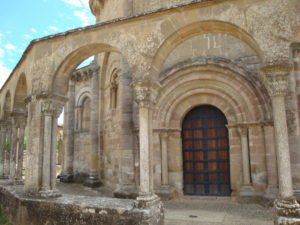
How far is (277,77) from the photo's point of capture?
160 inches

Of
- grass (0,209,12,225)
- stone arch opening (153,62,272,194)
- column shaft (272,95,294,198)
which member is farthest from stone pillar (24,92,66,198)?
column shaft (272,95,294,198)

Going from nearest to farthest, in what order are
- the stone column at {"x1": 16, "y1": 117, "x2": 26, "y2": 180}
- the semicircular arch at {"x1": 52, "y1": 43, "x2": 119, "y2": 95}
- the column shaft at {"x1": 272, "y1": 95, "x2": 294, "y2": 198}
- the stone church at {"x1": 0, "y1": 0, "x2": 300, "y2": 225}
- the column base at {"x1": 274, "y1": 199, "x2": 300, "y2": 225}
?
the column base at {"x1": 274, "y1": 199, "x2": 300, "y2": 225}
the column shaft at {"x1": 272, "y1": 95, "x2": 294, "y2": 198}
the stone church at {"x1": 0, "y1": 0, "x2": 300, "y2": 225}
the semicircular arch at {"x1": 52, "y1": 43, "x2": 119, "y2": 95}
the stone column at {"x1": 16, "y1": 117, "x2": 26, "y2": 180}

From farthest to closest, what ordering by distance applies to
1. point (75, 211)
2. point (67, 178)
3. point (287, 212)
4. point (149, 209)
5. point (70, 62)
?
point (67, 178) < point (70, 62) < point (75, 211) < point (149, 209) < point (287, 212)

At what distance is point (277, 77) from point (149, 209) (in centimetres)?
296

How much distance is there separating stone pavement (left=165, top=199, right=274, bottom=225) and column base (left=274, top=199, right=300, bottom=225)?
54.2 inches

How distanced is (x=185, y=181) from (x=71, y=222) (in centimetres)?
385

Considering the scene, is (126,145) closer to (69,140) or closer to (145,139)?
(145,139)

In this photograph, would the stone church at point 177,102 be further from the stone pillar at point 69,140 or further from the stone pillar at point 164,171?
the stone pillar at point 69,140

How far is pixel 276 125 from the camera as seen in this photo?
396 centimetres

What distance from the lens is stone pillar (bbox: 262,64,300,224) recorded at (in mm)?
3666

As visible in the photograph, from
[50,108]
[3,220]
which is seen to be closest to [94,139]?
[3,220]

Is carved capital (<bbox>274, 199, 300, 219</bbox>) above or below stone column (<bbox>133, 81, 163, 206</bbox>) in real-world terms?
below

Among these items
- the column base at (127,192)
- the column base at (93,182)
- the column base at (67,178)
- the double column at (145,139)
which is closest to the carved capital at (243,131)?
the double column at (145,139)

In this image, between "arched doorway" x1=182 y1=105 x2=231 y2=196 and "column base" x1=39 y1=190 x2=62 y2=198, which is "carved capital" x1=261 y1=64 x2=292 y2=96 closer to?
"arched doorway" x1=182 y1=105 x2=231 y2=196
